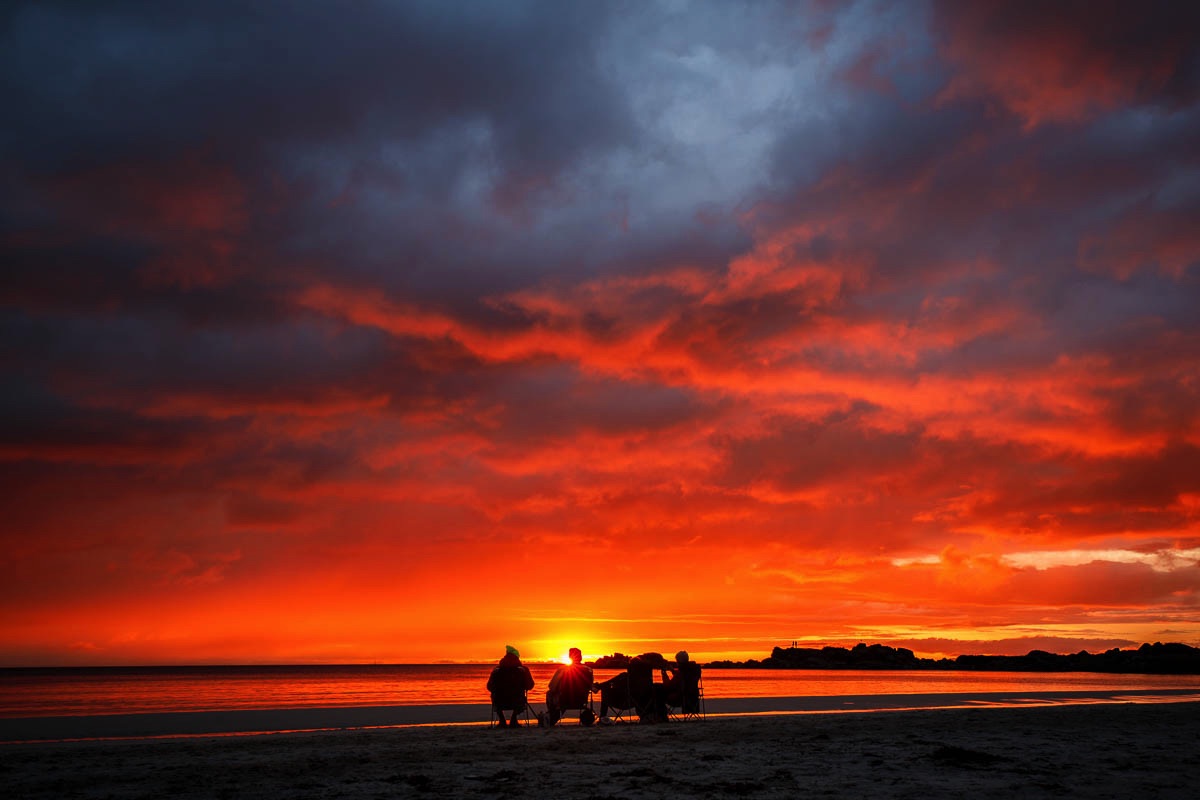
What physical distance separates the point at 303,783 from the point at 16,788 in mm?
5403

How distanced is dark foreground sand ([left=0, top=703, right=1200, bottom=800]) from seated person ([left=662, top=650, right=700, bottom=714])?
257cm

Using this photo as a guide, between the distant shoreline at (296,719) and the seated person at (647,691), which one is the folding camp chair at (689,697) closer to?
the seated person at (647,691)

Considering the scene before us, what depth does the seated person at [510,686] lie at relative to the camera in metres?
28.3

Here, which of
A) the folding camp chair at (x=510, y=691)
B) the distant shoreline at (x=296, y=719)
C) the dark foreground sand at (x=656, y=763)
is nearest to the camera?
the dark foreground sand at (x=656, y=763)

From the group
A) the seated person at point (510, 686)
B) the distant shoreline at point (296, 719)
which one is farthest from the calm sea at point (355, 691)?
the seated person at point (510, 686)

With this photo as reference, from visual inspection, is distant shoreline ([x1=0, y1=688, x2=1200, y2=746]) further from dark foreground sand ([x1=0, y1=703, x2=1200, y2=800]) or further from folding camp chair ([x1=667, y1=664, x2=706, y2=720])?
dark foreground sand ([x1=0, y1=703, x2=1200, y2=800])

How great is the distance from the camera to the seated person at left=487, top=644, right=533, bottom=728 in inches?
1116

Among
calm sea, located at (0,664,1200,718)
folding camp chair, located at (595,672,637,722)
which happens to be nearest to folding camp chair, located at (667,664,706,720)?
folding camp chair, located at (595,672,637,722)

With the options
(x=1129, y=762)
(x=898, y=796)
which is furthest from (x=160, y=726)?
(x=1129, y=762)

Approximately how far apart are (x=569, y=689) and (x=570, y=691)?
86 millimetres

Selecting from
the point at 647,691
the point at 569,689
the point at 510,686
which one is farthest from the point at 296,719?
the point at 647,691

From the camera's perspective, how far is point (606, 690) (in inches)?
1135

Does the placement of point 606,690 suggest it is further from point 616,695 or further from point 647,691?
Answer: point 647,691

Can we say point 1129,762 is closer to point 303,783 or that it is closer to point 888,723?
point 888,723
